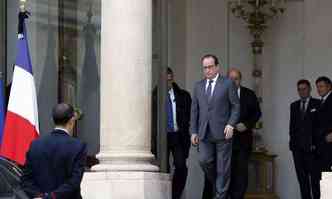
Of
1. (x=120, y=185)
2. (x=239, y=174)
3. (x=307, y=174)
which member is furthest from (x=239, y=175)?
(x=120, y=185)

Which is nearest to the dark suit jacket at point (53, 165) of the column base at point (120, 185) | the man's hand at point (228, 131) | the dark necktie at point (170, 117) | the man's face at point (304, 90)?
the column base at point (120, 185)

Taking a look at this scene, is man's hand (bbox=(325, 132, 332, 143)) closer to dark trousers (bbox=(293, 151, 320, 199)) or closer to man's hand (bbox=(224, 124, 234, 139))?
dark trousers (bbox=(293, 151, 320, 199))

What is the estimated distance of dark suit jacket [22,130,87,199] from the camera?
996cm

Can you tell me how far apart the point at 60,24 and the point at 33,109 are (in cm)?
346

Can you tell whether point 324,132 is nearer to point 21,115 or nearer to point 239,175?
point 239,175

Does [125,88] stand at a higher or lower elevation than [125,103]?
higher

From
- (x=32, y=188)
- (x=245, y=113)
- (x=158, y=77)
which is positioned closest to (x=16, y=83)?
(x=158, y=77)

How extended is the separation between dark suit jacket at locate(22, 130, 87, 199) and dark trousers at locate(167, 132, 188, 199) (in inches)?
276

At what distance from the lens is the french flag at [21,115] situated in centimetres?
1490

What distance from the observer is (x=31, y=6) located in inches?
736

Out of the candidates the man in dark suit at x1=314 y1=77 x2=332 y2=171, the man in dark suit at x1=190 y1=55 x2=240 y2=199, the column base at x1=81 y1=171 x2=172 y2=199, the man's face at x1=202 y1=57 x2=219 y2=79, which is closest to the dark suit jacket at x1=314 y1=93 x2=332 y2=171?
the man in dark suit at x1=314 y1=77 x2=332 y2=171

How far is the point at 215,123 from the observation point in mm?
15102

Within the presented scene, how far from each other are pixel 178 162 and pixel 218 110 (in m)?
2.16

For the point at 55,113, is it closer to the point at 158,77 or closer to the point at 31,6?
the point at 158,77
